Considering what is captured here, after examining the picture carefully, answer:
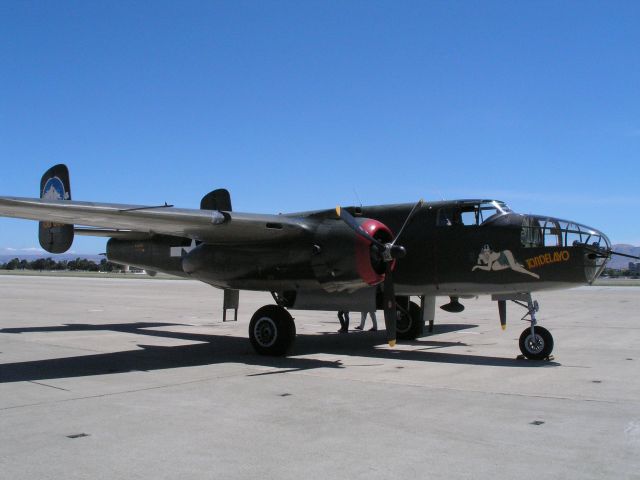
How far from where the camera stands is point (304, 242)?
12.1 m

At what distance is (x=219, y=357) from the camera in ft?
40.4

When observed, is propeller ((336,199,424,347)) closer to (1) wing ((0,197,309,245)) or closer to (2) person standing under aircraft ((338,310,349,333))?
(1) wing ((0,197,309,245))

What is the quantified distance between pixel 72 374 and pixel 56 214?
272 centimetres

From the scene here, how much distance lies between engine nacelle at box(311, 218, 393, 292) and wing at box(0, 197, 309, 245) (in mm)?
611

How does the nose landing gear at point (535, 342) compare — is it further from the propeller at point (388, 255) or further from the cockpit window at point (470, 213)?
the propeller at point (388, 255)

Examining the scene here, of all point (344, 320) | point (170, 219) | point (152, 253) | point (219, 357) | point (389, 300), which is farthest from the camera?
point (344, 320)

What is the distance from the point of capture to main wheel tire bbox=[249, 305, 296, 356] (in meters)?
12.4

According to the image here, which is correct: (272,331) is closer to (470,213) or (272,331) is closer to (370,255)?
(370,255)

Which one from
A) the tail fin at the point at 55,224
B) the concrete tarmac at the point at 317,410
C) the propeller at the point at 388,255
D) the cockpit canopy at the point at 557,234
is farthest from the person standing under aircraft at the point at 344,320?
the tail fin at the point at 55,224

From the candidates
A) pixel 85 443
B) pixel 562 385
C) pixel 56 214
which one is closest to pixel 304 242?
pixel 56 214

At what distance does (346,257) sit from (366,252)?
15.7 inches

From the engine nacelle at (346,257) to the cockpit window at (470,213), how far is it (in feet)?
5.32

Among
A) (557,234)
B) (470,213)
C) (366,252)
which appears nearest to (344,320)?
(470,213)

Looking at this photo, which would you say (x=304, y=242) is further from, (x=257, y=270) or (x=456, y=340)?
(x=456, y=340)
